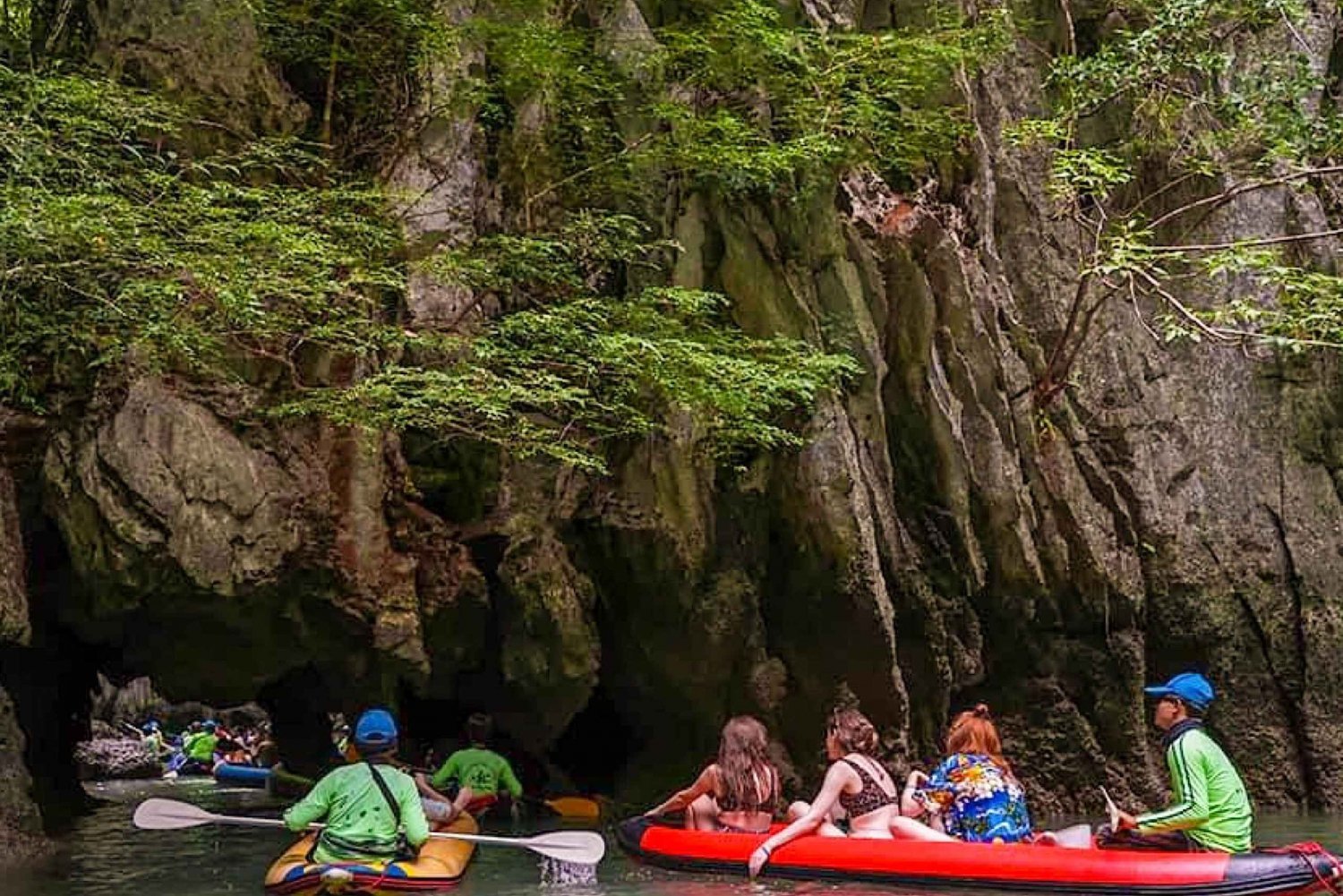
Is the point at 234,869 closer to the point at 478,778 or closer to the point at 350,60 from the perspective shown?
the point at 478,778

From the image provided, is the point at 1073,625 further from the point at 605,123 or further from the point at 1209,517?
the point at 605,123

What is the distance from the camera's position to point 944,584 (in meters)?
15.2

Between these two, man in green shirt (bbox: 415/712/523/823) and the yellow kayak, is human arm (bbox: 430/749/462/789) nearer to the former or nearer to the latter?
man in green shirt (bbox: 415/712/523/823)

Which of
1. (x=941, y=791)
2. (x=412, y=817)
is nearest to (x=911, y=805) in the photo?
(x=941, y=791)

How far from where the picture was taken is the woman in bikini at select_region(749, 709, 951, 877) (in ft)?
28.1

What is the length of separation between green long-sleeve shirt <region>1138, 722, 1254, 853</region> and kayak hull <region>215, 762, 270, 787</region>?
14.4 meters

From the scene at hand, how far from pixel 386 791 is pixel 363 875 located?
47 cm

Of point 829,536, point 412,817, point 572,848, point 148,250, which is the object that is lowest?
point 572,848

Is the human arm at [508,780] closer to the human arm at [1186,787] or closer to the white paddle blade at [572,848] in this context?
the white paddle blade at [572,848]

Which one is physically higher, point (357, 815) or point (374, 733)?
point (374, 733)

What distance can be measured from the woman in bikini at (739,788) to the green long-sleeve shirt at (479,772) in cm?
350

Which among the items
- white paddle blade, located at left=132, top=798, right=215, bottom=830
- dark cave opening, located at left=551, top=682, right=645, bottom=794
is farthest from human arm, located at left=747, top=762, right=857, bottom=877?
dark cave opening, located at left=551, top=682, right=645, bottom=794

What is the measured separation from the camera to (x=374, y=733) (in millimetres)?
7754

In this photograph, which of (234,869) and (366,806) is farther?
(234,869)
